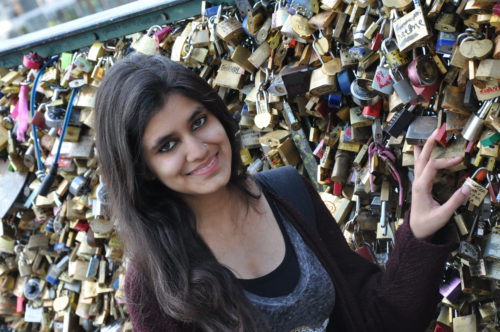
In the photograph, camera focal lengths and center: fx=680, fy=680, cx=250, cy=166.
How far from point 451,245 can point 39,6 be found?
275cm

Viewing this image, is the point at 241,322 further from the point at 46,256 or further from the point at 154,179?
the point at 46,256

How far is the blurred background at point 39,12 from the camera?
3.36m

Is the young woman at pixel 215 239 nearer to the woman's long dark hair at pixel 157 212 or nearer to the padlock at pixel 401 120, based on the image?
the woman's long dark hair at pixel 157 212

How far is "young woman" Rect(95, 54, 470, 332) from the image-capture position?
4.99 ft

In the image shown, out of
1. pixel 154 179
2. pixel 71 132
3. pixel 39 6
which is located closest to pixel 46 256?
pixel 71 132

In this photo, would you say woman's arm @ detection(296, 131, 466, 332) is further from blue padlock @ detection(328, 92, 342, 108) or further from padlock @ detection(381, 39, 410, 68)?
blue padlock @ detection(328, 92, 342, 108)

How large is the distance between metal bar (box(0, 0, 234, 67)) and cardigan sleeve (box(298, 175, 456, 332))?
1.24 m

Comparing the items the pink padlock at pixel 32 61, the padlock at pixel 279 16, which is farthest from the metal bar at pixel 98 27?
the padlock at pixel 279 16

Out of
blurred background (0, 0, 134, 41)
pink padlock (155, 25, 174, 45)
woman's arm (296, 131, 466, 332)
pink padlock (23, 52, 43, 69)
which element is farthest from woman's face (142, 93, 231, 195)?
pink padlock (23, 52, 43, 69)

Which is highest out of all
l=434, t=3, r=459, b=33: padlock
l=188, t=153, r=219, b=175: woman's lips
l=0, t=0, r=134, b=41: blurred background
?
l=434, t=3, r=459, b=33: padlock

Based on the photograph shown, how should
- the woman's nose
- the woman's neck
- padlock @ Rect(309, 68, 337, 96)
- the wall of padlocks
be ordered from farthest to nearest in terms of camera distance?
padlock @ Rect(309, 68, 337, 96) → the wall of padlocks → the woman's neck → the woman's nose

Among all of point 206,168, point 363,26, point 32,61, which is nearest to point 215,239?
point 206,168

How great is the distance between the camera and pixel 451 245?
5.15ft

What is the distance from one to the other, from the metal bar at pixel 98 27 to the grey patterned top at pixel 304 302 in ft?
4.25
